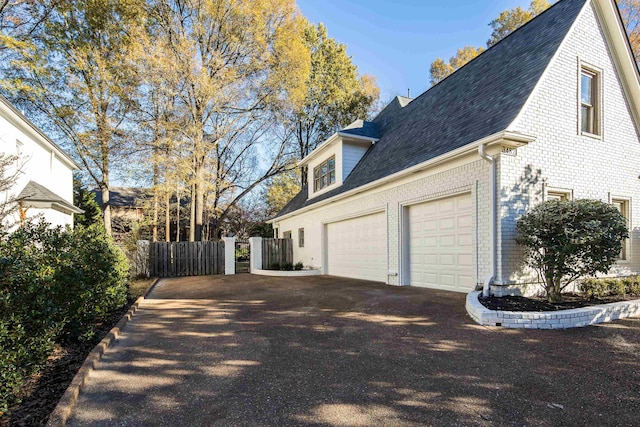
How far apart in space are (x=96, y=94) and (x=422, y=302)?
19.1 meters

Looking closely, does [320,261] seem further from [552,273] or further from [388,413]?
[388,413]

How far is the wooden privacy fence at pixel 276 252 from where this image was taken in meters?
16.7

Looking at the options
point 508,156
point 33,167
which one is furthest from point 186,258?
point 508,156

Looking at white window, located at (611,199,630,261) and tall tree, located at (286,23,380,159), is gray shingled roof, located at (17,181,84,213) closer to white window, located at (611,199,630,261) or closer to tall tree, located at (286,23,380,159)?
tall tree, located at (286,23,380,159)

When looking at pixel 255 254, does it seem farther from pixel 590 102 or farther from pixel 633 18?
pixel 633 18

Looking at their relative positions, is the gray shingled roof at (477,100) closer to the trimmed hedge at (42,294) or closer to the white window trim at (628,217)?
the white window trim at (628,217)

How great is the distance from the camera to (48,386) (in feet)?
11.4

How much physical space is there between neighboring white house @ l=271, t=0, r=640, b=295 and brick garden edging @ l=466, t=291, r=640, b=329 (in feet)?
4.67

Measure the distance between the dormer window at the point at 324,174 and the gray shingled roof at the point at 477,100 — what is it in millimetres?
2164

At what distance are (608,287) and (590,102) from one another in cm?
458

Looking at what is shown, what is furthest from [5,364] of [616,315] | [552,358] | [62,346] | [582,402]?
[616,315]

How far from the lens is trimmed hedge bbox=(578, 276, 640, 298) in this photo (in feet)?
21.6

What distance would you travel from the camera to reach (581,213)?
228 inches

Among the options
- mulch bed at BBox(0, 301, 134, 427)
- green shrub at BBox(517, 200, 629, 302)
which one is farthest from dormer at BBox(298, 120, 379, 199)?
mulch bed at BBox(0, 301, 134, 427)
